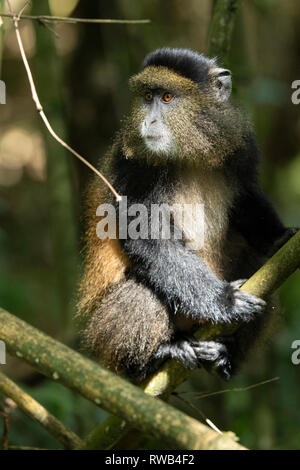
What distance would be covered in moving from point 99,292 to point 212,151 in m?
1.47

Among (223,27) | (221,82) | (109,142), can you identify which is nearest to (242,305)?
(221,82)

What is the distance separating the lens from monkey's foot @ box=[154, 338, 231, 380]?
452cm

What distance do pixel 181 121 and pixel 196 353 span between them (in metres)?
1.79

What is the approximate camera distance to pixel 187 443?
2566 mm

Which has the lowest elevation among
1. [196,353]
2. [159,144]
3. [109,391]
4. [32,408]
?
[32,408]

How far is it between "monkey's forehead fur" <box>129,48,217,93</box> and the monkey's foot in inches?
77.0

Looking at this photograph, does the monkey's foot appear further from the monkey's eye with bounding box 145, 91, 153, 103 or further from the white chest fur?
the monkey's eye with bounding box 145, 91, 153, 103

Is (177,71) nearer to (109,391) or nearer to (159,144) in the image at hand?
(159,144)

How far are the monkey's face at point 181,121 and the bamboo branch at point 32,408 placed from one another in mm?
1949

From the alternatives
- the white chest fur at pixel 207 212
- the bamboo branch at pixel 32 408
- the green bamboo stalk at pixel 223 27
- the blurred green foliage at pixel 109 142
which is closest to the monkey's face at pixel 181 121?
the white chest fur at pixel 207 212

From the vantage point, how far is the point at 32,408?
4.08 metres

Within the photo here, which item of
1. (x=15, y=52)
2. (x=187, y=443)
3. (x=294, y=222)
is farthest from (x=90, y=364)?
(x=15, y=52)

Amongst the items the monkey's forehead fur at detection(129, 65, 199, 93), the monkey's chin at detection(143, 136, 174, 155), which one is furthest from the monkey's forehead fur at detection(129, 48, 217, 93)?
the monkey's chin at detection(143, 136, 174, 155)

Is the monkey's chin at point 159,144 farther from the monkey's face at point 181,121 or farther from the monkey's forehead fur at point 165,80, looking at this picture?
the monkey's forehead fur at point 165,80
